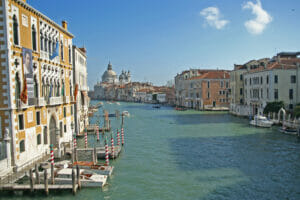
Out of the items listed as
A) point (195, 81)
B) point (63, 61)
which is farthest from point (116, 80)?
point (63, 61)

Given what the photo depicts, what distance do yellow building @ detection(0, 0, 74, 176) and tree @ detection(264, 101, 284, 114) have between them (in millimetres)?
19999

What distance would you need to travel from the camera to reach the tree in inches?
1058

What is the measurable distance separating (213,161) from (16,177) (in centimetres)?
→ 882

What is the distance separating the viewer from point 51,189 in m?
9.79

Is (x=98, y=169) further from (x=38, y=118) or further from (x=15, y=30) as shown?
(x=15, y=30)

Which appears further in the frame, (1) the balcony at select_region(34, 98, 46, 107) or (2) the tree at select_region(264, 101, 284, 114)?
(2) the tree at select_region(264, 101, 284, 114)

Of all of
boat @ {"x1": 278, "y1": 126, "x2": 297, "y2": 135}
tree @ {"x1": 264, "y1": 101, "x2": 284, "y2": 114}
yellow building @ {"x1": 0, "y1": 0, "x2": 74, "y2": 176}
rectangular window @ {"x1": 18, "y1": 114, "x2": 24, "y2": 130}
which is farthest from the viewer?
tree @ {"x1": 264, "y1": 101, "x2": 284, "y2": 114}

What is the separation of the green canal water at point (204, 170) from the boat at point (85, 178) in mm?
290

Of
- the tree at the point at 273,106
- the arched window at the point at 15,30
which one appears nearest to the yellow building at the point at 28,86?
Answer: the arched window at the point at 15,30

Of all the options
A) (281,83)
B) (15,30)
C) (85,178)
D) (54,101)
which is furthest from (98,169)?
(281,83)

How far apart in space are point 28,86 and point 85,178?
4263mm

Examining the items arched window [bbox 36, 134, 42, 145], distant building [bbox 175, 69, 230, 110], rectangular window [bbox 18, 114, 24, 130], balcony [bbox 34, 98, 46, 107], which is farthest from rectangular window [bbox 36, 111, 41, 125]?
distant building [bbox 175, 69, 230, 110]

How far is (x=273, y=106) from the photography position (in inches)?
1078

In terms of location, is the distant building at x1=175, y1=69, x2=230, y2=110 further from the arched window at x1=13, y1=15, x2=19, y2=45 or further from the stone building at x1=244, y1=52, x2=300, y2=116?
the arched window at x1=13, y1=15, x2=19, y2=45
